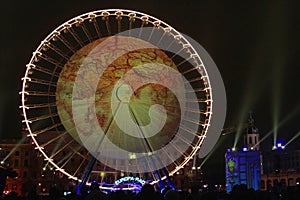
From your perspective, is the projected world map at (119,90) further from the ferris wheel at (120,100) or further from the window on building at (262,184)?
the window on building at (262,184)

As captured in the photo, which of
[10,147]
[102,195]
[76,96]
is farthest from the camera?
[10,147]

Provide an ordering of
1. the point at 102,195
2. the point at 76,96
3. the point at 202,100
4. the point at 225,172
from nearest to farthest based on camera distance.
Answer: the point at 102,195 < the point at 76,96 < the point at 202,100 < the point at 225,172

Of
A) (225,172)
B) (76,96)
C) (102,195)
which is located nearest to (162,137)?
(76,96)

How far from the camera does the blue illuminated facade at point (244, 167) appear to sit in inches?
4707

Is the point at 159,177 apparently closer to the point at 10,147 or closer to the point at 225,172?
the point at 10,147

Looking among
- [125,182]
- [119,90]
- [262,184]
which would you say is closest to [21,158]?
[262,184]

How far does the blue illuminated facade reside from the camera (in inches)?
4707

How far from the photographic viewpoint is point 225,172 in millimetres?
133250

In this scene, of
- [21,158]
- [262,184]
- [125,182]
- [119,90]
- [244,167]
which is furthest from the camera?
[244,167]

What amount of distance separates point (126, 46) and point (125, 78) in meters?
2.01

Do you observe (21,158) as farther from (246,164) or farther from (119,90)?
(119,90)

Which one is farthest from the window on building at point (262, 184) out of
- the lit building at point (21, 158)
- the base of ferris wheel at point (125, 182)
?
the base of ferris wheel at point (125, 182)

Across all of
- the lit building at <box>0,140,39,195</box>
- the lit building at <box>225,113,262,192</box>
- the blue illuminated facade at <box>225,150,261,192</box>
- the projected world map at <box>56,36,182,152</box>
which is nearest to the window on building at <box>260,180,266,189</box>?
the lit building at <box>225,113,262,192</box>

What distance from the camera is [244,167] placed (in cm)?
12125
